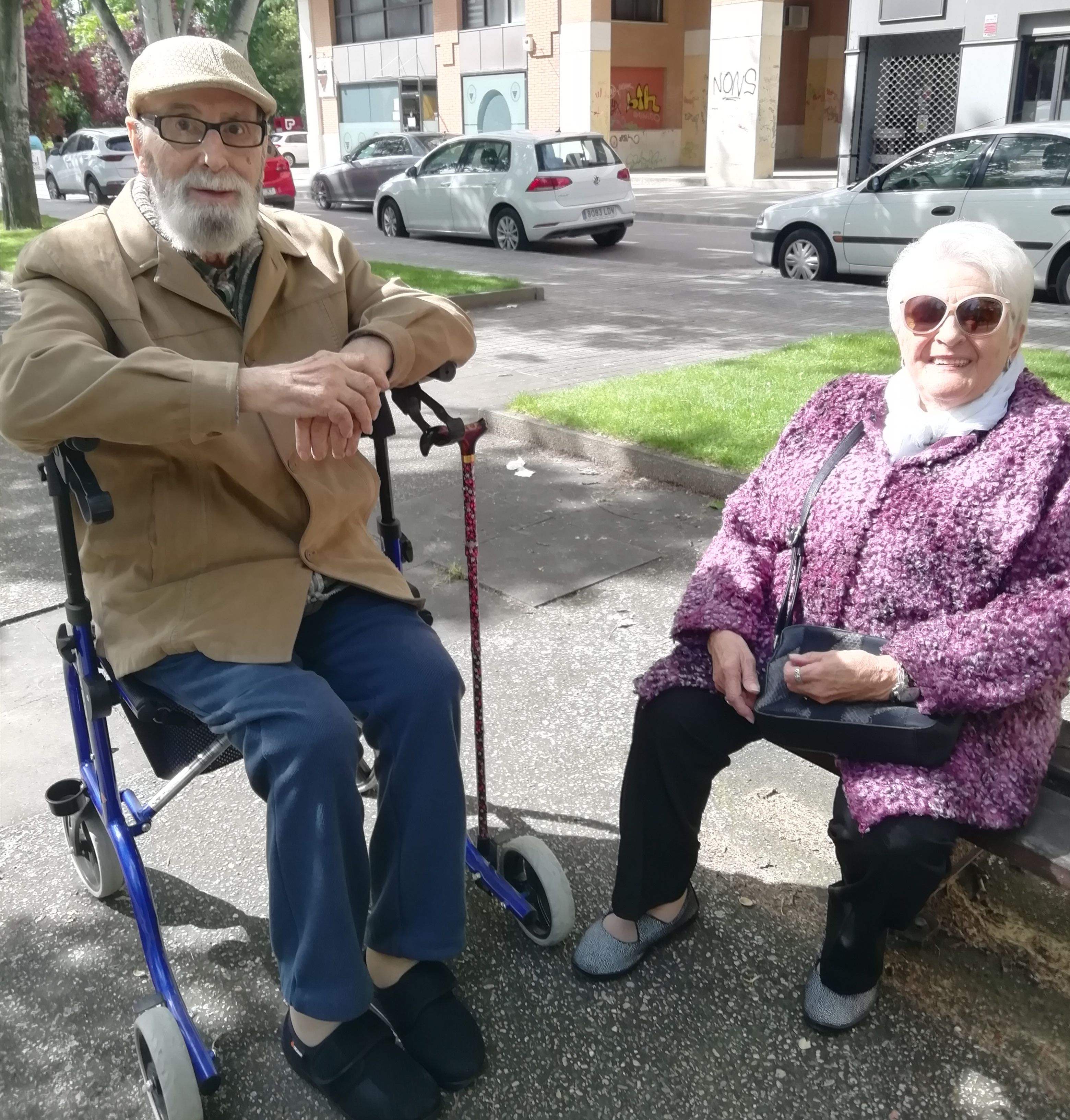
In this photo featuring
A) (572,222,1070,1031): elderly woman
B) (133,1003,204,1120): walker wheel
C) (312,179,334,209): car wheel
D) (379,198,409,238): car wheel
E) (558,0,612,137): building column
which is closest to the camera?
(133,1003,204,1120): walker wheel

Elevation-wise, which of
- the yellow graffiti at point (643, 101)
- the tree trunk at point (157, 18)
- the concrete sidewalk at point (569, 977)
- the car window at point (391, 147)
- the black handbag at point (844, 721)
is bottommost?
the concrete sidewalk at point (569, 977)

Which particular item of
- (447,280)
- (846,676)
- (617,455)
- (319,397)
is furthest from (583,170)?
(846,676)

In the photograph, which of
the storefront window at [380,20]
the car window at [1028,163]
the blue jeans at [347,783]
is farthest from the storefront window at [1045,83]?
the storefront window at [380,20]

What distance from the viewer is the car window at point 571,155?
1438cm

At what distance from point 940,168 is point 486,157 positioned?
6572 millimetres

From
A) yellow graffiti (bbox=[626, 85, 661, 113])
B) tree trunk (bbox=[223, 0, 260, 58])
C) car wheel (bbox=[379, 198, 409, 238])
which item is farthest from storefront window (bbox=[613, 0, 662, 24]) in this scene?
tree trunk (bbox=[223, 0, 260, 58])

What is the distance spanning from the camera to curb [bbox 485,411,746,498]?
5223 mm

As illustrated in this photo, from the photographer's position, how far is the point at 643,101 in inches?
1240

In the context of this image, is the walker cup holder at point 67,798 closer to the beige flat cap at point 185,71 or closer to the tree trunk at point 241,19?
the beige flat cap at point 185,71

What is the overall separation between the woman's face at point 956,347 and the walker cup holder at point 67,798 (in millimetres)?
2113

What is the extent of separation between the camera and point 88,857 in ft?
8.87

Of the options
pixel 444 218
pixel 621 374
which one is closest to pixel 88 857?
pixel 621 374

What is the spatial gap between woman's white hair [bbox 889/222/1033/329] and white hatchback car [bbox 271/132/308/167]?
134 ft

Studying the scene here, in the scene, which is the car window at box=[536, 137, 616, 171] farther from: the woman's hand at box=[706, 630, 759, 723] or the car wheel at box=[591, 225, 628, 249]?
the woman's hand at box=[706, 630, 759, 723]
